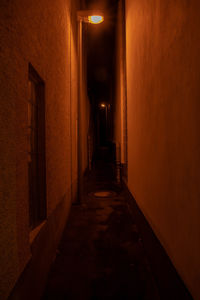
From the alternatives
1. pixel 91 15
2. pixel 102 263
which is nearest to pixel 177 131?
pixel 102 263

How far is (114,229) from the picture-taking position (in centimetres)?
457

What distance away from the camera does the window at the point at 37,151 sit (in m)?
2.78

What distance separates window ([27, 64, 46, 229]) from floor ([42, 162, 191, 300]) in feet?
3.06

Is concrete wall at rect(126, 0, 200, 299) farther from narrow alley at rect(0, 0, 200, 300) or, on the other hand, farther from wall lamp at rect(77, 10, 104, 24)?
wall lamp at rect(77, 10, 104, 24)

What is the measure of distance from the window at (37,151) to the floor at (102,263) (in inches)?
36.8

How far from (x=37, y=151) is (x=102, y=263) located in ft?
6.92

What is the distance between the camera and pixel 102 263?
323 cm

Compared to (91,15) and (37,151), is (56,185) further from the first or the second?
(91,15)

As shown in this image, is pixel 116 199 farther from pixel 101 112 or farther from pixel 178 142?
pixel 101 112

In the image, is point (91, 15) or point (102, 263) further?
point (91, 15)

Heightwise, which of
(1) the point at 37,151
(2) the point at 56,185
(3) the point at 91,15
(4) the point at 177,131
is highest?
(3) the point at 91,15

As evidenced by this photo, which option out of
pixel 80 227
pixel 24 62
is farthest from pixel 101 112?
pixel 24 62

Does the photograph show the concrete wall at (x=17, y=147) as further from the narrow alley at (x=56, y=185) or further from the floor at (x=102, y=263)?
the floor at (x=102, y=263)

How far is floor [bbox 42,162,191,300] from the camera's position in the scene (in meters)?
2.53
